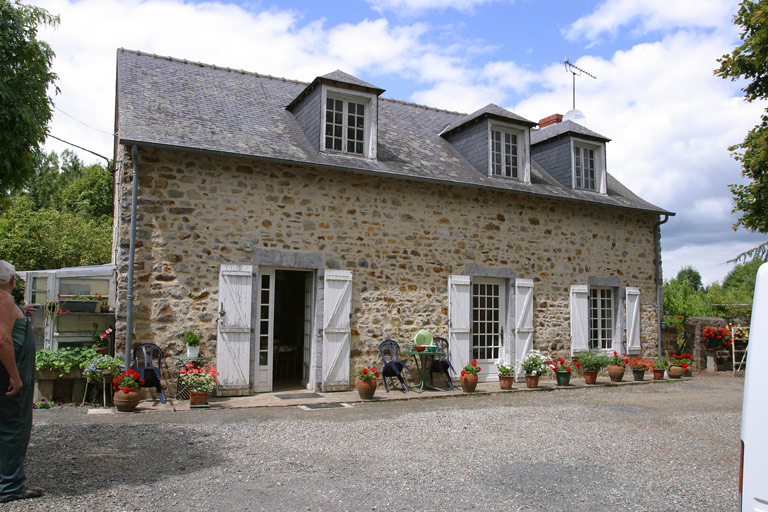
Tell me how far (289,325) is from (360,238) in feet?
10.5

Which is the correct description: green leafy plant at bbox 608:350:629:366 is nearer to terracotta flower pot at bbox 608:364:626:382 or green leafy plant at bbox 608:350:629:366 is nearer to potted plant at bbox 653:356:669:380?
terracotta flower pot at bbox 608:364:626:382

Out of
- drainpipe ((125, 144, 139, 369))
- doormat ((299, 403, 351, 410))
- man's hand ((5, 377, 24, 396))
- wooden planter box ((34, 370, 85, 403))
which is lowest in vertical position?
doormat ((299, 403, 351, 410))

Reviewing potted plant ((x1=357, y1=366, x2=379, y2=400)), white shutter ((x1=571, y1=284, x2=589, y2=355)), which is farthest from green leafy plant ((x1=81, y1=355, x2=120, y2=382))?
white shutter ((x1=571, y1=284, x2=589, y2=355))

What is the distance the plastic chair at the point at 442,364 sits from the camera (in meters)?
9.03

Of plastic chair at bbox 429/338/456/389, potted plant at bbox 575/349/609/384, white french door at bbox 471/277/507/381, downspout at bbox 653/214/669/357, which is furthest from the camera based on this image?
downspout at bbox 653/214/669/357

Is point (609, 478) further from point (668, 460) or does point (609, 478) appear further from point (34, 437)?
point (34, 437)

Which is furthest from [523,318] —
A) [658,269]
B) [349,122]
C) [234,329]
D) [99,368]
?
[99,368]

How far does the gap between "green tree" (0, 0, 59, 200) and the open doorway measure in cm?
598

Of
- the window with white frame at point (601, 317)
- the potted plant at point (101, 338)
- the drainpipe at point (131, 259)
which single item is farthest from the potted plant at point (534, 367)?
the potted plant at point (101, 338)

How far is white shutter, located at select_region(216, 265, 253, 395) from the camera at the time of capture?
7.77 metres

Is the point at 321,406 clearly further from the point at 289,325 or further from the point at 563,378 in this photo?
the point at 563,378

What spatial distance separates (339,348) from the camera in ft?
28.0

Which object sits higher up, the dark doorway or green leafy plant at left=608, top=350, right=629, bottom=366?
the dark doorway

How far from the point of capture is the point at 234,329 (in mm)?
7824
